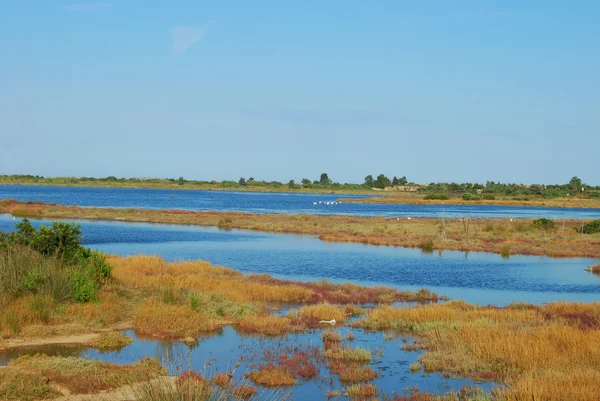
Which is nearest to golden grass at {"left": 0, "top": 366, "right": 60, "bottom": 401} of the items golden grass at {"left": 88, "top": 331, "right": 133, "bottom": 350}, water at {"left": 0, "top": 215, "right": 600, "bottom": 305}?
golden grass at {"left": 88, "top": 331, "right": 133, "bottom": 350}

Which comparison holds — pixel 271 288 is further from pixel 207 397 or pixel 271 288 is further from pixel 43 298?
pixel 207 397

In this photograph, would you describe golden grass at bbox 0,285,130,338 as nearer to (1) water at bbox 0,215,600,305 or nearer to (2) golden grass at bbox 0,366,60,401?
(2) golden grass at bbox 0,366,60,401

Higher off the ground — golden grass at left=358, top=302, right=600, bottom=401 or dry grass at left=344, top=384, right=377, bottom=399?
golden grass at left=358, top=302, right=600, bottom=401

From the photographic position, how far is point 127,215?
72.1 metres

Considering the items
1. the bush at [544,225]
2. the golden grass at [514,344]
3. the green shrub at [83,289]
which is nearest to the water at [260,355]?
the golden grass at [514,344]

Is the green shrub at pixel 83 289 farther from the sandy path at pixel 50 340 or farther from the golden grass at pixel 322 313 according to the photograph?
the golden grass at pixel 322 313

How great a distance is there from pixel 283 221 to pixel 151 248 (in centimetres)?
2786

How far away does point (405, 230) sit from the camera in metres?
58.7

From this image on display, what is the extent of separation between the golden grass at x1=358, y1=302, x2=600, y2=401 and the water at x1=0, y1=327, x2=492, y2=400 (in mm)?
763

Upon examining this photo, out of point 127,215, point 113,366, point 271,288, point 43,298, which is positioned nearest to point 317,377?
point 113,366

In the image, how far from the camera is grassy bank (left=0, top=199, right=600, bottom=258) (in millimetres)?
47875

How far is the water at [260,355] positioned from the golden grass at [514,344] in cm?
76

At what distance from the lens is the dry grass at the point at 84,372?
12.2 metres

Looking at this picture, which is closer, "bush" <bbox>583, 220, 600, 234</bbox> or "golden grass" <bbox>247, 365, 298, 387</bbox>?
"golden grass" <bbox>247, 365, 298, 387</bbox>
